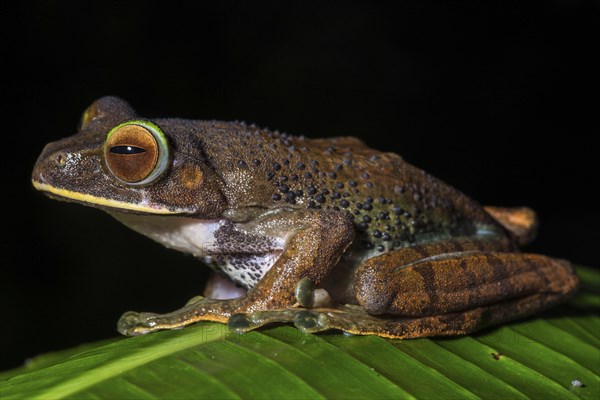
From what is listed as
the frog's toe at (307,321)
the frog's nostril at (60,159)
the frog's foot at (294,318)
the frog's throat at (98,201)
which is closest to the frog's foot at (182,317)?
the frog's foot at (294,318)

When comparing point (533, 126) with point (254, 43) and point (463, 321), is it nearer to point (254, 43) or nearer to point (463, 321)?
point (254, 43)

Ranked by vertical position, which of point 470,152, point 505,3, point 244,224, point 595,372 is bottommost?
point 595,372

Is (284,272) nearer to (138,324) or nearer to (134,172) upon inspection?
(138,324)

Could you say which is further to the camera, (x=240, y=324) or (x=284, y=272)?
(x=284, y=272)

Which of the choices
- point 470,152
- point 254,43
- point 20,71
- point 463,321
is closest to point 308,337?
point 463,321

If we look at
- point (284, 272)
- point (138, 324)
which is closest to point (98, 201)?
point (138, 324)


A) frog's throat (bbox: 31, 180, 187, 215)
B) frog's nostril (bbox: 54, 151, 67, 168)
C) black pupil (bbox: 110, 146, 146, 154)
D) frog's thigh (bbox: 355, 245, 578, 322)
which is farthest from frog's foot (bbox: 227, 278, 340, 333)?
frog's nostril (bbox: 54, 151, 67, 168)

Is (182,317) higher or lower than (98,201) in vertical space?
lower

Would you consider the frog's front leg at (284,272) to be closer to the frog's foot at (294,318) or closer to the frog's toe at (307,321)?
the frog's foot at (294,318)

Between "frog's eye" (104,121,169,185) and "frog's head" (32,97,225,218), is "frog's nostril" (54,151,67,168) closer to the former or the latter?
"frog's head" (32,97,225,218)
